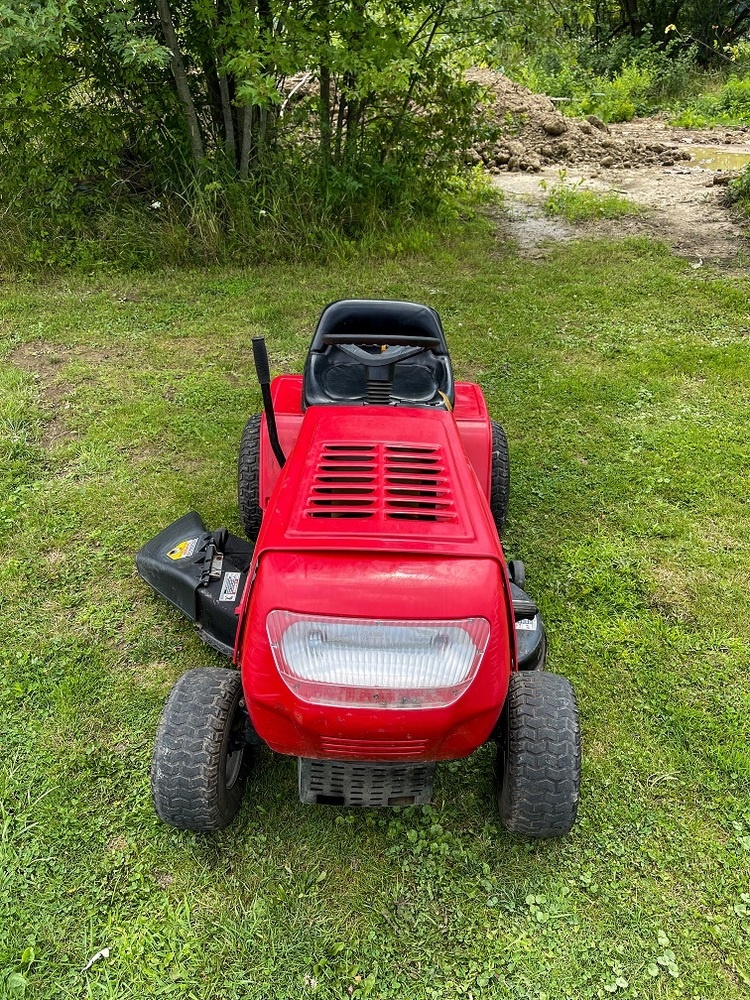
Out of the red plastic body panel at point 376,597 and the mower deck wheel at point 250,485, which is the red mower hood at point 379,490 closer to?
the red plastic body panel at point 376,597

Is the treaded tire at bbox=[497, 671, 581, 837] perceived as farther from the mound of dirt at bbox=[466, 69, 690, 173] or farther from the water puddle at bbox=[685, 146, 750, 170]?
the water puddle at bbox=[685, 146, 750, 170]

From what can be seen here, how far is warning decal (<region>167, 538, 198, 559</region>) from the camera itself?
2.95m

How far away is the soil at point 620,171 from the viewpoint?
22.5 feet

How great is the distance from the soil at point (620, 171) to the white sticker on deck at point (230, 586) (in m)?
4.88

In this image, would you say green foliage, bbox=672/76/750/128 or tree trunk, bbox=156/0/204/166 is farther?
green foliage, bbox=672/76/750/128

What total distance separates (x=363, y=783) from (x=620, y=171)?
8779 mm

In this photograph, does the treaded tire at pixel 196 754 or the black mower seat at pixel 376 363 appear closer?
the treaded tire at pixel 196 754

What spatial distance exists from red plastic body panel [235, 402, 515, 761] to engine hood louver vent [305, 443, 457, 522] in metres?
0.01

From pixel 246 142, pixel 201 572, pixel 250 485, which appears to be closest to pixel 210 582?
pixel 201 572

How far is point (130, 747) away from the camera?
97.6 inches

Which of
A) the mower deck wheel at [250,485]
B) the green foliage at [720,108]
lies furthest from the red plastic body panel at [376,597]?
the green foliage at [720,108]

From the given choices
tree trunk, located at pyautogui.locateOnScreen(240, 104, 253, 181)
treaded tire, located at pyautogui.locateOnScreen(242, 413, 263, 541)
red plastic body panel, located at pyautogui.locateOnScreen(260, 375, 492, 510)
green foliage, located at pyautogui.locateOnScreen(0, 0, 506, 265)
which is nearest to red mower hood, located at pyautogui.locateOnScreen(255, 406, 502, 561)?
red plastic body panel, located at pyautogui.locateOnScreen(260, 375, 492, 510)

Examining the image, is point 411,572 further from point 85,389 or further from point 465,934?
point 85,389

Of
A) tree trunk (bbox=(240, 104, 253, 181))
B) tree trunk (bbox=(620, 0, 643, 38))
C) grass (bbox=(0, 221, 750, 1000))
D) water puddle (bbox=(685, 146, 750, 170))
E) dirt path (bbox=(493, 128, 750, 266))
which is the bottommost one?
grass (bbox=(0, 221, 750, 1000))
